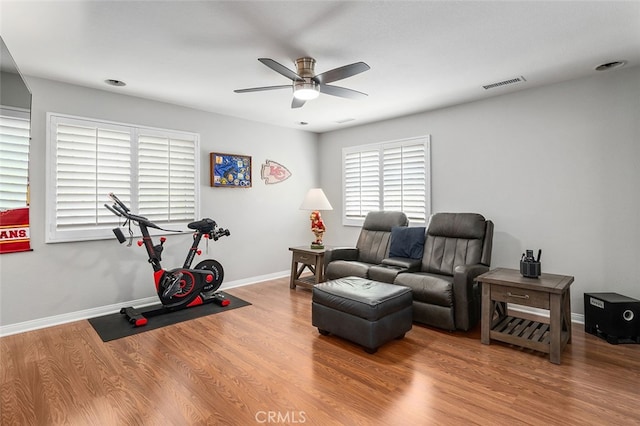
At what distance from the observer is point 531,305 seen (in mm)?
2650

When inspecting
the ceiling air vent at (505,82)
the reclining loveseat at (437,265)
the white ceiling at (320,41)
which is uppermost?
the ceiling air vent at (505,82)

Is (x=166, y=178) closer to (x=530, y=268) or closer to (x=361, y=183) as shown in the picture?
(x=361, y=183)

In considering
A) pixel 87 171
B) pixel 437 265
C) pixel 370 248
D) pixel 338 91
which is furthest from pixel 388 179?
pixel 87 171

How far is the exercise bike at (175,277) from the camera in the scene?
355 centimetres

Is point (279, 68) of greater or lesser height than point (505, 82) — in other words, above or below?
below

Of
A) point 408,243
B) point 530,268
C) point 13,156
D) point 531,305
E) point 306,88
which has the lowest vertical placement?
point 531,305

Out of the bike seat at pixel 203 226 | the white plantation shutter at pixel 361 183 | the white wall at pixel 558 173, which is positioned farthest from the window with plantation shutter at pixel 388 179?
the bike seat at pixel 203 226

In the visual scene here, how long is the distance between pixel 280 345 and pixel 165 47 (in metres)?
2.78

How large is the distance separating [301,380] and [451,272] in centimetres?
215

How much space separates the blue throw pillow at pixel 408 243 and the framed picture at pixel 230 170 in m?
2.43

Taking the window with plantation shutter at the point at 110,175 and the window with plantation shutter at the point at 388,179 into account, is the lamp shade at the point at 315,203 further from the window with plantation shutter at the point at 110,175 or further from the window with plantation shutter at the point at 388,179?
the window with plantation shutter at the point at 110,175

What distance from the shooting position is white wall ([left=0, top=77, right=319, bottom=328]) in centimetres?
329

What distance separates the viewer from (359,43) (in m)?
2.62

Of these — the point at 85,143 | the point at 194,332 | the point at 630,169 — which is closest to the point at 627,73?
the point at 630,169
